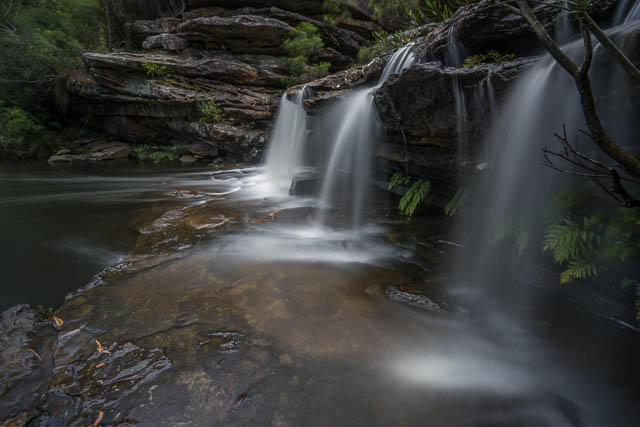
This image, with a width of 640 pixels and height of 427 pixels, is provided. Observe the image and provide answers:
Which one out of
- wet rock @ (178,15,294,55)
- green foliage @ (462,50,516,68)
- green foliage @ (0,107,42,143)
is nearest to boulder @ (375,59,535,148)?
green foliage @ (462,50,516,68)

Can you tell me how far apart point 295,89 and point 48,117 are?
18.5 meters

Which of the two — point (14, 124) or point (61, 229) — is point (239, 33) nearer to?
point (61, 229)

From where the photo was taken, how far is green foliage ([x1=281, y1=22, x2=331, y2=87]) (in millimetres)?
13188

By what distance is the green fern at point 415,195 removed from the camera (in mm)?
5113

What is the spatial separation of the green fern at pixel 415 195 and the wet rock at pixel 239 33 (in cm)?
1228

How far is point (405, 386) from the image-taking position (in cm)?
180

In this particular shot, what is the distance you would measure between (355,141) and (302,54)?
976 centimetres

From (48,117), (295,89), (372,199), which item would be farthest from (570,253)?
(48,117)

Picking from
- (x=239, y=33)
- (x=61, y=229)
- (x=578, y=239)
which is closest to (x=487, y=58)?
(x=578, y=239)

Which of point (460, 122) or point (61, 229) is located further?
point (61, 229)

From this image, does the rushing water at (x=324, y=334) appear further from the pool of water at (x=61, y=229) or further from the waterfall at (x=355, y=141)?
the waterfall at (x=355, y=141)

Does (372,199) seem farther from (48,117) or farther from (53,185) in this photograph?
(48,117)

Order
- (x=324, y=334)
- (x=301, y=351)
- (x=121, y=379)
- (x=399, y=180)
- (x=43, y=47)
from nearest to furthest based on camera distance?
1. (x=121, y=379)
2. (x=301, y=351)
3. (x=324, y=334)
4. (x=399, y=180)
5. (x=43, y=47)

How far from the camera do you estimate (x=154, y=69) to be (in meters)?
12.6
